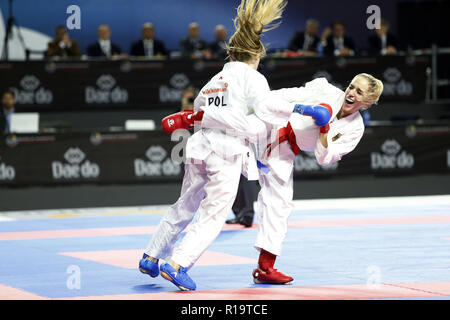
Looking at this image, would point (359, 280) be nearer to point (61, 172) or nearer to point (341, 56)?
point (61, 172)

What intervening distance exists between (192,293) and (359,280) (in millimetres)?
1370

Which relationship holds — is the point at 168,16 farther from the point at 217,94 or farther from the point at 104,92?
the point at 217,94

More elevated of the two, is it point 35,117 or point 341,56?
point 341,56

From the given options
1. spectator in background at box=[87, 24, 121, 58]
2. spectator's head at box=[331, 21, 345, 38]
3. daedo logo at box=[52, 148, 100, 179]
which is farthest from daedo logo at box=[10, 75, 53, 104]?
spectator's head at box=[331, 21, 345, 38]

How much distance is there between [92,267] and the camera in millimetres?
7004

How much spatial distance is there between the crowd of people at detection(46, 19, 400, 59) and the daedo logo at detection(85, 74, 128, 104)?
48 cm

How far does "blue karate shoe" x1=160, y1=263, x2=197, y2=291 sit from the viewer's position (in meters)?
5.53

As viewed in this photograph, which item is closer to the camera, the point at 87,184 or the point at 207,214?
the point at 207,214

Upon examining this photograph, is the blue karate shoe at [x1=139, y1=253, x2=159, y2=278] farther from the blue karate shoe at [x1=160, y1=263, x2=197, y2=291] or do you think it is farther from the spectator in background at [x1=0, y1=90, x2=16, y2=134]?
Answer: the spectator in background at [x1=0, y1=90, x2=16, y2=134]

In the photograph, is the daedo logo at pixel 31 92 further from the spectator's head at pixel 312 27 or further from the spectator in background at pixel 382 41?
the spectator in background at pixel 382 41

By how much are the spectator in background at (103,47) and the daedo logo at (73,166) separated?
2718 millimetres

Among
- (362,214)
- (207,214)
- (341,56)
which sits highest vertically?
(341,56)

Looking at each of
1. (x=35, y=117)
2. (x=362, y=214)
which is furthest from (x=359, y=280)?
(x=35, y=117)
